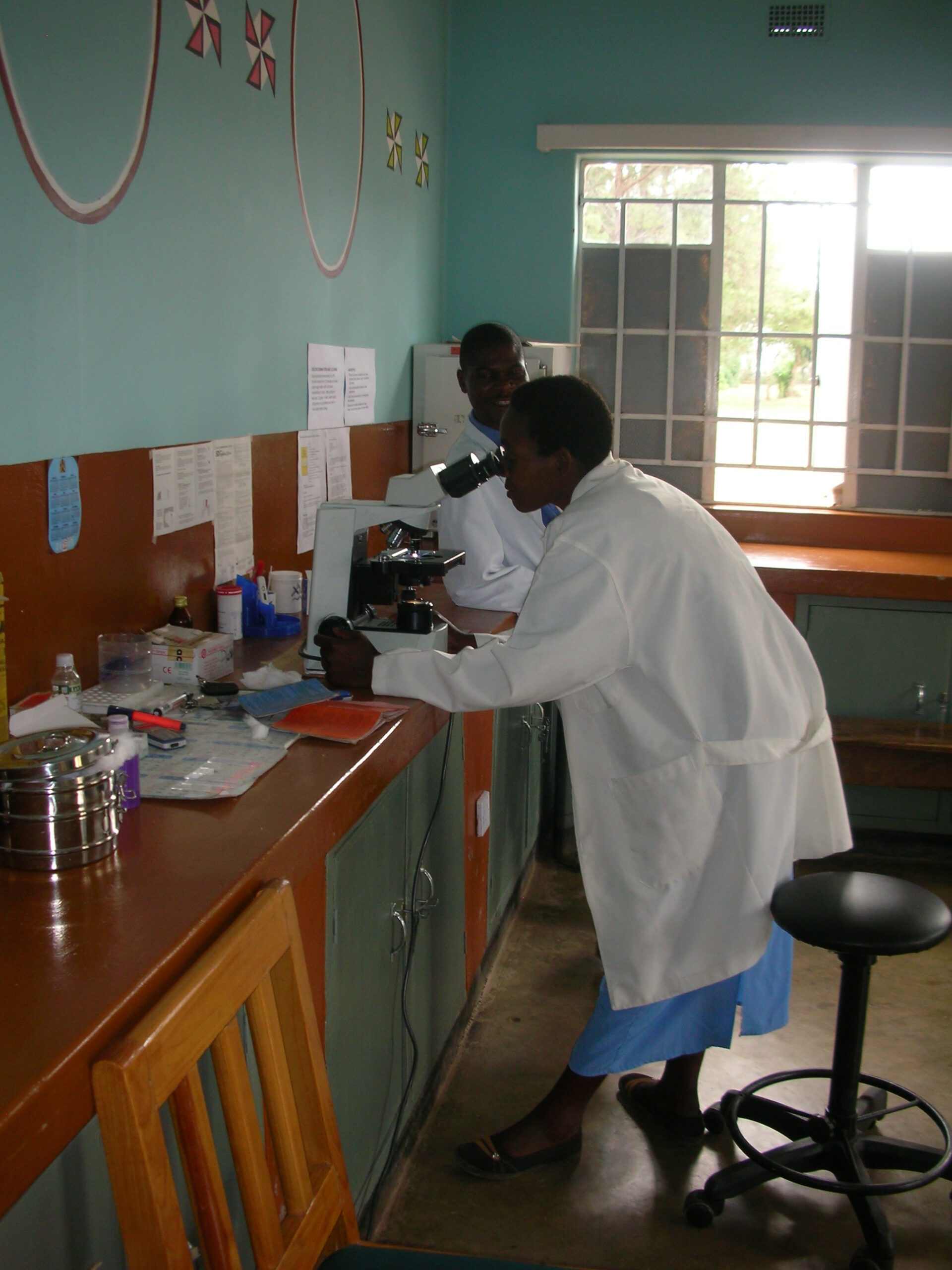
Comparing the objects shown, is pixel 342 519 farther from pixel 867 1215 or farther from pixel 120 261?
pixel 867 1215

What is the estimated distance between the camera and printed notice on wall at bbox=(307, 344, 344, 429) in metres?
3.23

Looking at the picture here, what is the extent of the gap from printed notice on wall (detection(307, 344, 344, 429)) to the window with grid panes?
184 cm

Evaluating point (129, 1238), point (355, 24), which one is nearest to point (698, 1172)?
point (129, 1238)

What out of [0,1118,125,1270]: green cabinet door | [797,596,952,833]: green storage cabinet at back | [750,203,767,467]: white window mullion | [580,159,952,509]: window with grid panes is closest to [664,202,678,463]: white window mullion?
[580,159,952,509]: window with grid panes

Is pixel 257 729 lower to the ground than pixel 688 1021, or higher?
higher

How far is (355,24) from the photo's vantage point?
11.2 feet

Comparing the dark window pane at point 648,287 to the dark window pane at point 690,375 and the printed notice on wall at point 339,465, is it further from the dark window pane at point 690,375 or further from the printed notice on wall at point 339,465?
the printed notice on wall at point 339,465

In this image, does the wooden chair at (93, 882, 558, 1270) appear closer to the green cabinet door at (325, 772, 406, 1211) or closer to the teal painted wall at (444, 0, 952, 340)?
the green cabinet door at (325, 772, 406, 1211)

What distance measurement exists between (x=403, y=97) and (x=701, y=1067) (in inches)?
135

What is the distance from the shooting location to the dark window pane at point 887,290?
A: 4.76 metres

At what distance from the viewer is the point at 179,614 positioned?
237 cm

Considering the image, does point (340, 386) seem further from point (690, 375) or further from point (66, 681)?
point (690, 375)

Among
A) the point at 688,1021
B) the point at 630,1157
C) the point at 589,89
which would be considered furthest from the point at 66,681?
the point at 589,89

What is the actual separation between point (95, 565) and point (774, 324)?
12.2ft
